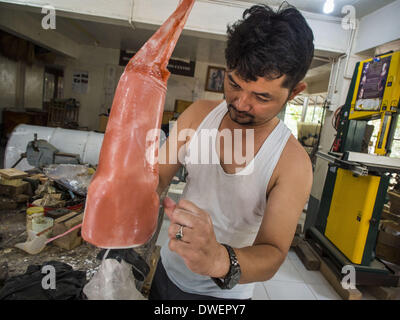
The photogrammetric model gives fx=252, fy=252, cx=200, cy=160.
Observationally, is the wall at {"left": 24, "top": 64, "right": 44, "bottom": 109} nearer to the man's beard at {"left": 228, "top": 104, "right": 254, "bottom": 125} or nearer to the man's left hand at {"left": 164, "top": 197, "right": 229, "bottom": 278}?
the man's beard at {"left": 228, "top": 104, "right": 254, "bottom": 125}

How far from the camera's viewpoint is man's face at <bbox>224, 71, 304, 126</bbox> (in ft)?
2.47

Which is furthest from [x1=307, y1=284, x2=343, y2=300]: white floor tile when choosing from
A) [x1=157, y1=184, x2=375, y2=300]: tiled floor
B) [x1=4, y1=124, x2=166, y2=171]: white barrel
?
[x1=4, y1=124, x2=166, y2=171]: white barrel

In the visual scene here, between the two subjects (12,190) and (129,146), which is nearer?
(129,146)

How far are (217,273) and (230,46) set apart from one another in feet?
2.25

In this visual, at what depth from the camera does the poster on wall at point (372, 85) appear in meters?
2.54

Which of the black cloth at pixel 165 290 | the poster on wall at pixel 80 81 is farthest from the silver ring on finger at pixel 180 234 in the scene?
the poster on wall at pixel 80 81

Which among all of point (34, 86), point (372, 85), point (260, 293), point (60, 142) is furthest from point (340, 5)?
point (34, 86)

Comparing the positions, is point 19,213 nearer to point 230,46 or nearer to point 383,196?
point 230,46

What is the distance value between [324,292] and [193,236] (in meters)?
2.91

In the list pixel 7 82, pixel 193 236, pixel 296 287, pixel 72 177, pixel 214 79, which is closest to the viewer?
pixel 193 236

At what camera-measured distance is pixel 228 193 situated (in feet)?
3.17

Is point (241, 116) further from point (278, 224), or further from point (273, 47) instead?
point (278, 224)

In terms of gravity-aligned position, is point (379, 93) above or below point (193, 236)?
above

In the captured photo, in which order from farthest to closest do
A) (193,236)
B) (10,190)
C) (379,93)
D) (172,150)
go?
1. (379,93)
2. (10,190)
3. (172,150)
4. (193,236)
